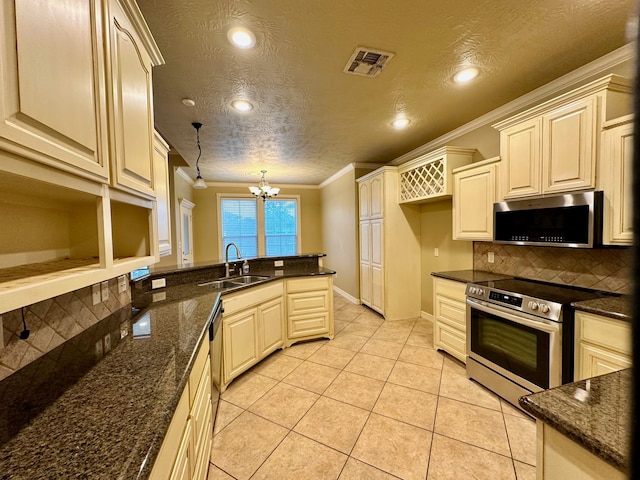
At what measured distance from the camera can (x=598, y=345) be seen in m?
1.65

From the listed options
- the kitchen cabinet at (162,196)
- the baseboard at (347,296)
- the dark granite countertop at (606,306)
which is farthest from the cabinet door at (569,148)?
the baseboard at (347,296)

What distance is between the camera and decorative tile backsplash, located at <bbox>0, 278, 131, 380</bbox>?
1.04m

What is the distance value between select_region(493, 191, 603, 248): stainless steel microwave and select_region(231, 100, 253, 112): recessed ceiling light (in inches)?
97.0

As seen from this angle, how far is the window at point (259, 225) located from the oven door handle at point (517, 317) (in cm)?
475

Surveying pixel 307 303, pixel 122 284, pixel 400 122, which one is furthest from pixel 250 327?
pixel 400 122

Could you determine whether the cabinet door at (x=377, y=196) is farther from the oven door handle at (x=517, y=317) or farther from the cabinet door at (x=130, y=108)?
the cabinet door at (x=130, y=108)

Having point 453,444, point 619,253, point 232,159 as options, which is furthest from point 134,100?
point 232,159

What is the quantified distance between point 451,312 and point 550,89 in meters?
2.15

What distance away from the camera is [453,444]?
1.79 meters

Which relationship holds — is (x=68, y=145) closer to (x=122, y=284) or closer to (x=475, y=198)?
(x=122, y=284)

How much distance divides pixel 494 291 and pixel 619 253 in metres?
0.80

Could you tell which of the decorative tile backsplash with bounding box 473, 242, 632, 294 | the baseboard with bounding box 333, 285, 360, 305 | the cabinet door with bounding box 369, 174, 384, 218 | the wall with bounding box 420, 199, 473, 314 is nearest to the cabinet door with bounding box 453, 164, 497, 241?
the decorative tile backsplash with bounding box 473, 242, 632, 294

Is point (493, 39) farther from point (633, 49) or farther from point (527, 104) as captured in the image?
point (633, 49)

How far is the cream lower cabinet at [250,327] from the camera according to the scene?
7.75 feet
